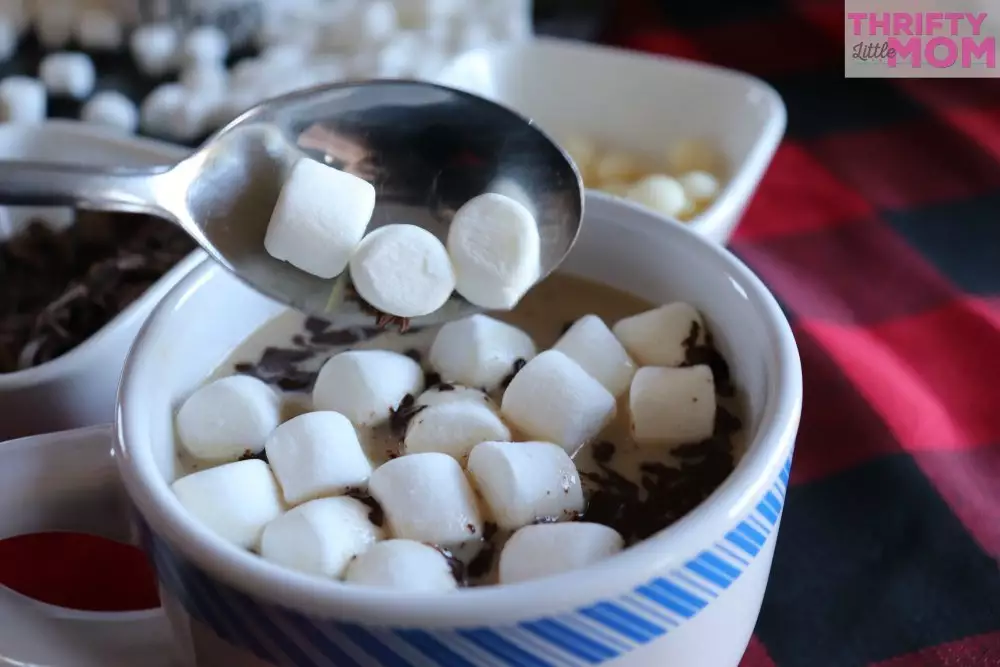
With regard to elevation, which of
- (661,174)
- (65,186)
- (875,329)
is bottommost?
(875,329)

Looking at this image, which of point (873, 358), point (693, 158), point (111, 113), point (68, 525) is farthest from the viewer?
point (111, 113)

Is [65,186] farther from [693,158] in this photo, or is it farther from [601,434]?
[693,158]

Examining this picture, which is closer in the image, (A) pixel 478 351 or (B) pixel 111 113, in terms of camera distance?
(A) pixel 478 351

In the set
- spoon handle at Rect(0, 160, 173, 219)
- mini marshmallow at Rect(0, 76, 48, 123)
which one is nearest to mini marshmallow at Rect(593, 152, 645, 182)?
spoon handle at Rect(0, 160, 173, 219)

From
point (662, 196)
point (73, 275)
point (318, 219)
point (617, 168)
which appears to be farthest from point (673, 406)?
point (73, 275)

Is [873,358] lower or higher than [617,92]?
lower

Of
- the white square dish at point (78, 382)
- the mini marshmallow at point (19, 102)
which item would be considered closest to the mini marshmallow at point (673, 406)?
the white square dish at point (78, 382)

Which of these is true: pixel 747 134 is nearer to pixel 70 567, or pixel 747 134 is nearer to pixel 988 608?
pixel 988 608
